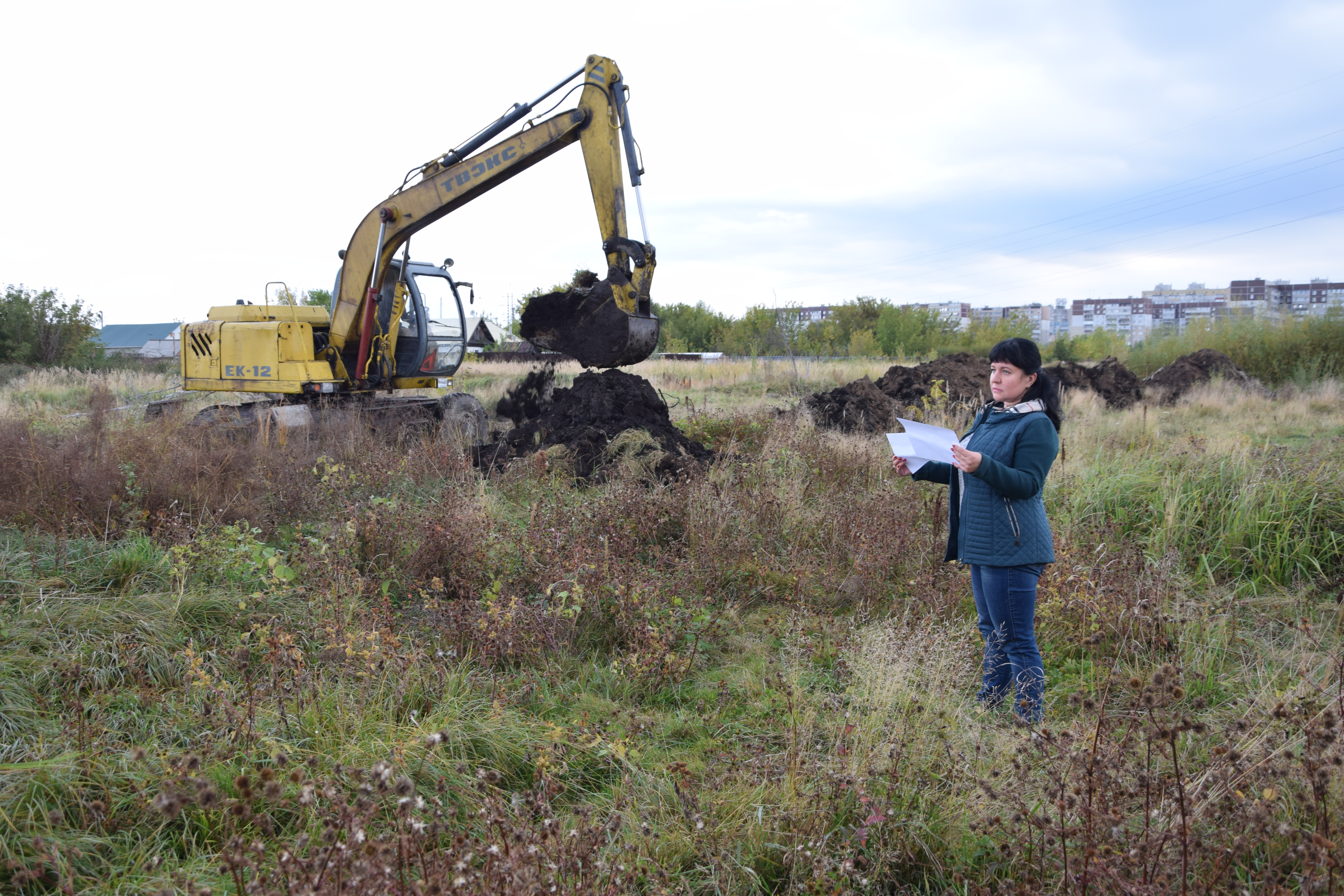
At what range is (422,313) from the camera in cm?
1108

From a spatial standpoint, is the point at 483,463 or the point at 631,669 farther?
the point at 483,463

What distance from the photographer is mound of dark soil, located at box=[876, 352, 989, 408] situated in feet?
45.4

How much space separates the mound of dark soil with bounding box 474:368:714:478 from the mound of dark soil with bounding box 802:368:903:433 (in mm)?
2534

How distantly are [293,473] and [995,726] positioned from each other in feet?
19.4

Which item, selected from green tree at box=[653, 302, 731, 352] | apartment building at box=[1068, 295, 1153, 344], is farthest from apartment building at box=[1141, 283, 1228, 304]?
green tree at box=[653, 302, 731, 352]

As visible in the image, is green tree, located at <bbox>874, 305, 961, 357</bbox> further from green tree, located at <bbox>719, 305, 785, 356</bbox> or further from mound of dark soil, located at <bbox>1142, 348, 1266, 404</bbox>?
mound of dark soil, located at <bbox>1142, 348, 1266, 404</bbox>

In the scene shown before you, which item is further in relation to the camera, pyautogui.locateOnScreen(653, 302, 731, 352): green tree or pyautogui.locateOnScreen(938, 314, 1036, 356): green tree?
pyautogui.locateOnScreen(653, 302, 731, 352): green tree

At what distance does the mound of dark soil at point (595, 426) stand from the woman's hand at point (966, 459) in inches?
196

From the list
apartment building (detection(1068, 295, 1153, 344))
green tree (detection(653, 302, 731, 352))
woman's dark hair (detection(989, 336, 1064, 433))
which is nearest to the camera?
woman's dark hair (detection(989, 336, 1064, 433))

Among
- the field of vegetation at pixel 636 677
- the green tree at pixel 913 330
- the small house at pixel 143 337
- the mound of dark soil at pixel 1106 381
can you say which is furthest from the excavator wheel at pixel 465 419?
the small house at pixel 143 337

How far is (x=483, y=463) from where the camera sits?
29.9 ft

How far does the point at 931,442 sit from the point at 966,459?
12.0 inches

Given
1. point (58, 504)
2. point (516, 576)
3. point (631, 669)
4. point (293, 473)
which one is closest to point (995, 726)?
point (631, 669)

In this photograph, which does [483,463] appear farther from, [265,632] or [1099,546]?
[1099,546]
